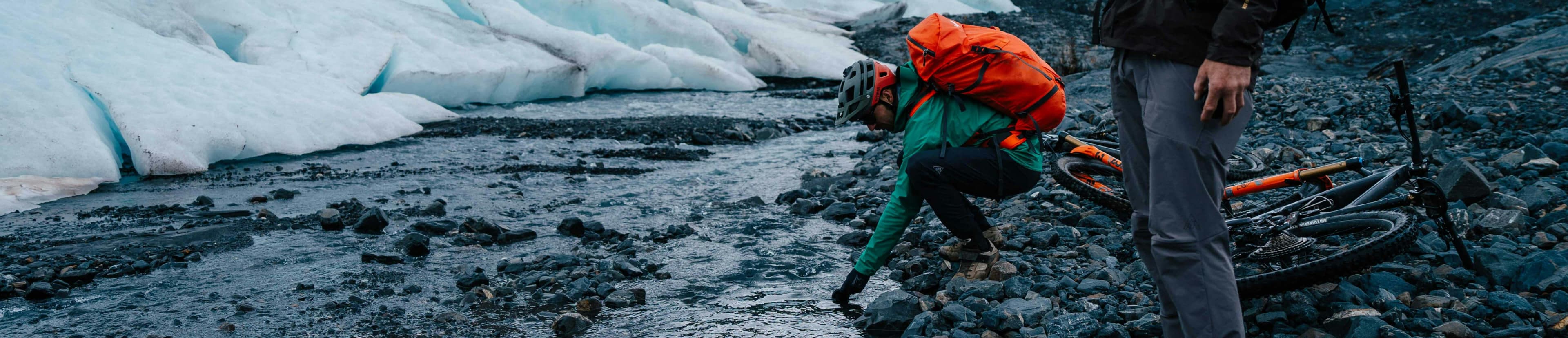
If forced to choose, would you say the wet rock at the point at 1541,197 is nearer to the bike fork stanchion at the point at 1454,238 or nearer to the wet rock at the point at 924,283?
the bike fork stanchion at the point at 1454,238

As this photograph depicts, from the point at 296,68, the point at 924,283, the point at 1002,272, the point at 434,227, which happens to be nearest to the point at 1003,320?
the point at 1002,272

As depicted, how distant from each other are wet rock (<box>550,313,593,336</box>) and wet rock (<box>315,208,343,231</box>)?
3210 millimetres

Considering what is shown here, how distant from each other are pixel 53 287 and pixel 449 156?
19.4ft

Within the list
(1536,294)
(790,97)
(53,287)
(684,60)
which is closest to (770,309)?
(1536,294)

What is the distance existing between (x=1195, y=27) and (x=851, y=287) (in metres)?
2.52

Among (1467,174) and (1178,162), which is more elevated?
(1178,162)

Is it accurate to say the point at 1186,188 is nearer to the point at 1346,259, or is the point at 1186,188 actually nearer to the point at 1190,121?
the point at 1190,121

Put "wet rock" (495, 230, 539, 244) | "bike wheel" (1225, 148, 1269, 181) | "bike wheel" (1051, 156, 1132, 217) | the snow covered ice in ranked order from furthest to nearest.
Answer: the snow covered ice, "wet rock" (495, 230, 539, 244), "bike wheel" (1225, 148, 1269, 181), "bike wheel" (1051, 156, 1132, 217)

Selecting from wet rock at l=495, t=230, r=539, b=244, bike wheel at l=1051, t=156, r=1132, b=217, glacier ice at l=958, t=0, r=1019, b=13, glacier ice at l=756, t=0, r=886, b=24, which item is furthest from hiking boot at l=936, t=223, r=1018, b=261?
glacier ice at l=958, t=0, r=1019, b=13

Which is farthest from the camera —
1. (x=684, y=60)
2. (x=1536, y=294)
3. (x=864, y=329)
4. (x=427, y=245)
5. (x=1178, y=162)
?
(x=684, y=60)

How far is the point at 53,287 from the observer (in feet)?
16.3

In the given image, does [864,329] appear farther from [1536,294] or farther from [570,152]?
[570,152]

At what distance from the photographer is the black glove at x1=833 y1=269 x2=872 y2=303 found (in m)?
4.50

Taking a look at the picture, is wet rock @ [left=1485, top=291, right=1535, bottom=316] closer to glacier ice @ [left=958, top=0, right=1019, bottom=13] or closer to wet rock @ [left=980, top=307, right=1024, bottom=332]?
wet rock @ [left=980, top=307, right=1024, bottom=332]
